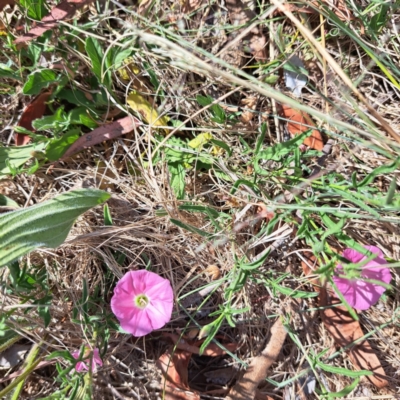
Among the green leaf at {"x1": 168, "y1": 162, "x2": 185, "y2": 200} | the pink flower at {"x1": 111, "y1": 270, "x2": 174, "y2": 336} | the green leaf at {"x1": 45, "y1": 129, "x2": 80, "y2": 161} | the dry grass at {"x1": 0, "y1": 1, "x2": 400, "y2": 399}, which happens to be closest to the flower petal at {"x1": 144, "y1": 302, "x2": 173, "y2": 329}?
the pink flower at {"x1": 111, "y1": 270, "x2": 174, "y2": 336}

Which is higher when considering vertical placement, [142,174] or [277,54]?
[277,54]

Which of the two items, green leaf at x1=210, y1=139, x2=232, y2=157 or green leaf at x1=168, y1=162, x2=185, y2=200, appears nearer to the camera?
green leaf at x1=210, y1=139, x2=232, y2=157

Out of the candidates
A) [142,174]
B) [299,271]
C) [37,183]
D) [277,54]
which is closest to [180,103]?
[142,174]

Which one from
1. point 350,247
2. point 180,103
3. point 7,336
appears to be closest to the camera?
point 350,247

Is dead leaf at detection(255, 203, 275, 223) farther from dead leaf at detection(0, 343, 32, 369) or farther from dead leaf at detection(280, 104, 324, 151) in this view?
Result: dead leaf at detection(0, 343, 32, 369)

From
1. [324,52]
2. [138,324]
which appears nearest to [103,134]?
[138,324]

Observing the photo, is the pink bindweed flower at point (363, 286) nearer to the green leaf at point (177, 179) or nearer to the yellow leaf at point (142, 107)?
the green leaf at point (177, 179)

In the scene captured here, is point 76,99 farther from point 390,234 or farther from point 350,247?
point 390,234
